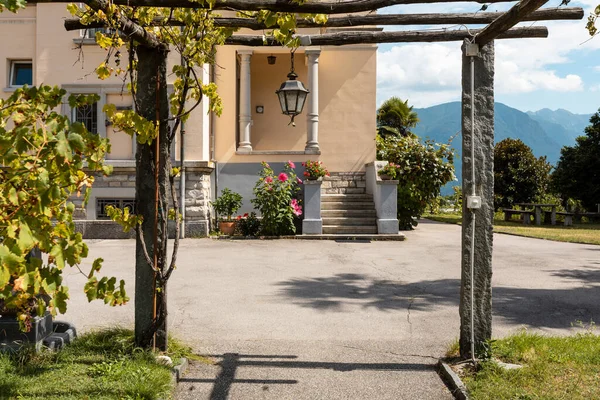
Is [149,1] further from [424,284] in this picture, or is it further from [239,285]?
[424,284]

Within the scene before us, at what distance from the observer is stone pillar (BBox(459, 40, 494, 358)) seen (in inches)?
157

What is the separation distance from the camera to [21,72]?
1347cm

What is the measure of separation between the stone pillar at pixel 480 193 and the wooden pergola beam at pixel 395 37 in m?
0.32

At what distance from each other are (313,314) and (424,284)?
7.98ft

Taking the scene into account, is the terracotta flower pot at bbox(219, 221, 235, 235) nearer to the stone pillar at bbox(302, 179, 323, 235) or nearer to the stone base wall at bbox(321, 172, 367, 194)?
the stone pillar at bbox(302, 179, 323, 235)

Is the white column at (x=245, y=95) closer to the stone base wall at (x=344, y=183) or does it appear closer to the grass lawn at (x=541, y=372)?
the stone base wall at (x=344, y=183)

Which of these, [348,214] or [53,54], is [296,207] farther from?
[53,54]

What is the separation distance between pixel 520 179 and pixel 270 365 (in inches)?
992

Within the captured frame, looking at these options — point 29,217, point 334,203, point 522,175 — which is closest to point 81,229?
point 334,203

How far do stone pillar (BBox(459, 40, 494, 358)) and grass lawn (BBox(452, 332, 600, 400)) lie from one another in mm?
302

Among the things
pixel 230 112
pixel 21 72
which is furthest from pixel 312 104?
pixel 21 72

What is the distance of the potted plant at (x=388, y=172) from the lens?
12805 mm

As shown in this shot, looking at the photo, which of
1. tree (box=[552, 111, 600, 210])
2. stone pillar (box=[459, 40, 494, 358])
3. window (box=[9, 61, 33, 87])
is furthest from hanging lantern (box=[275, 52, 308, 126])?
tree (box=[552, 111, 600, 210])

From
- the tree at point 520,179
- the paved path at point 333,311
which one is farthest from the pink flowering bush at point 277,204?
the tree at point 520,179
